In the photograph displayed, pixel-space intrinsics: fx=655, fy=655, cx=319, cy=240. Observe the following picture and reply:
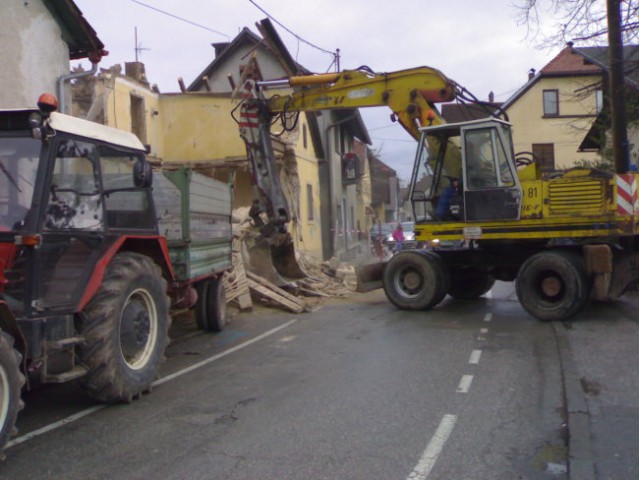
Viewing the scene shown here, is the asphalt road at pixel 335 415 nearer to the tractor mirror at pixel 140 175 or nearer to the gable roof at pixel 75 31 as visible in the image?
the tractor mirror at pixel 140 175

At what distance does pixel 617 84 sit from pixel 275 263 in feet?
26.8

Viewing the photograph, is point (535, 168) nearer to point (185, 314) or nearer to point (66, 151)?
point (185, 314)

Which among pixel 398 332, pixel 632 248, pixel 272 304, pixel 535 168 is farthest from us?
pixel 272 304

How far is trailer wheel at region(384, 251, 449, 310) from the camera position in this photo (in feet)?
39.4

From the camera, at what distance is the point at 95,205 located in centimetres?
600

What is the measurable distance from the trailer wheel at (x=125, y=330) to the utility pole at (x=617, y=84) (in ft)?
35.4

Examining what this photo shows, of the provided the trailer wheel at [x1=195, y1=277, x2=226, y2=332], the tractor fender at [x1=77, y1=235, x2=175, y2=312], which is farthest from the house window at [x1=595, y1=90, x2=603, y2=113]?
the tractor fender at [x1=77, y1=235, x2=175, y2=312]

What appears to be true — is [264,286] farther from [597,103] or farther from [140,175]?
[597,103]

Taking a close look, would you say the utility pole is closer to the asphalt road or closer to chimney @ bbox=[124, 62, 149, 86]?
Result: the asphalt road

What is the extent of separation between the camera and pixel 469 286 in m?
13.6

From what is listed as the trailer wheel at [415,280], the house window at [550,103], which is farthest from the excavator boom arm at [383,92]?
the house window at [550,103]

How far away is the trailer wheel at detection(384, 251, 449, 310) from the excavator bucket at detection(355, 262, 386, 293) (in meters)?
0.61

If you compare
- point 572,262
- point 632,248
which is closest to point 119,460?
point 572,262

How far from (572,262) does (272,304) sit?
5.61m
